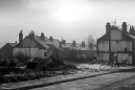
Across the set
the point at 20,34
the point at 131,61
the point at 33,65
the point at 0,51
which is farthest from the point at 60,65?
the point at 0,51

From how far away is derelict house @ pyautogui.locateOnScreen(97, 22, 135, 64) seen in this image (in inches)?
2080

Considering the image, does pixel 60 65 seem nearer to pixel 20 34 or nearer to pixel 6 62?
pixel 6 62

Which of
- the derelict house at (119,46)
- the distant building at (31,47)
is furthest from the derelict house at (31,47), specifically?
the derelict house at (119,46)

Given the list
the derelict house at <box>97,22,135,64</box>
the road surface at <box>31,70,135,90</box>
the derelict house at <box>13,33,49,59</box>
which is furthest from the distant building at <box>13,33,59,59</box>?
the road surface at <box>31,70,135,90</box>

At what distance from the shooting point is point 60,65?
123 feet

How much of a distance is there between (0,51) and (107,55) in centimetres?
3919

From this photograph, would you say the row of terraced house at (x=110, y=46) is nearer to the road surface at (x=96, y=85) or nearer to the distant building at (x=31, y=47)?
the distant building at (x=31, y=47)

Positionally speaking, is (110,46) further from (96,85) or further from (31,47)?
(96,85)

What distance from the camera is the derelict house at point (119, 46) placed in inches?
2080

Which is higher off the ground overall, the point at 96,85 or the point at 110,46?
the point at 110,46

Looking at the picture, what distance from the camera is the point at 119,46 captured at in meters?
54.7

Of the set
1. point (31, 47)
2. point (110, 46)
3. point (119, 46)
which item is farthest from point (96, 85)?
point (31, 47)

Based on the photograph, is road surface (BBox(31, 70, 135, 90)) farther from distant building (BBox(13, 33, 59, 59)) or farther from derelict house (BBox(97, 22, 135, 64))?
distant building (BBox(13, 33, 59, 59))

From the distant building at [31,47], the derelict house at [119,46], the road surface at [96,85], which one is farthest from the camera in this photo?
the distant building at [31,47]
